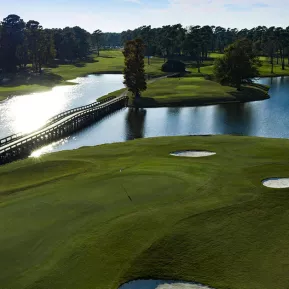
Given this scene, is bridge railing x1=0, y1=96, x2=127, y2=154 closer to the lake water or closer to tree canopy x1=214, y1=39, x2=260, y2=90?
the lake water

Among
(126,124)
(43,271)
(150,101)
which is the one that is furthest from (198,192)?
(150,101)

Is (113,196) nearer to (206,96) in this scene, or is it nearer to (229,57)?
(206,96)

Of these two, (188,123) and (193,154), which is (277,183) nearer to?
(193,154)

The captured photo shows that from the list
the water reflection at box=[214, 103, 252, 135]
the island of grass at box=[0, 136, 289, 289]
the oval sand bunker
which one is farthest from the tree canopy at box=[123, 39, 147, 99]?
the oval sand bunker

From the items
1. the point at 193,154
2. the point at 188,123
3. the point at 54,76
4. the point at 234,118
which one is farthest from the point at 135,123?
the point at 54,76

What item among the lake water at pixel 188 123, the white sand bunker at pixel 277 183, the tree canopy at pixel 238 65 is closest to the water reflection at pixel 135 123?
the lake water at pixel 188 123

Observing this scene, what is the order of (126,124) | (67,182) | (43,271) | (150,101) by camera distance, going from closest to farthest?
(43,271) → (67,182) → (126,124) → (150,101)
